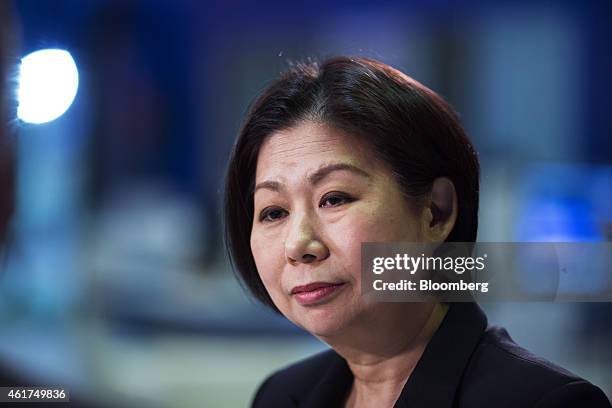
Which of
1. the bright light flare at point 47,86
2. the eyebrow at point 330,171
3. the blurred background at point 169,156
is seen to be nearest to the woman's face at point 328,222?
the eyebrow at point 330,171

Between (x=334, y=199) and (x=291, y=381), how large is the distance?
439 millimetres

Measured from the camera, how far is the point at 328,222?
1.46 m

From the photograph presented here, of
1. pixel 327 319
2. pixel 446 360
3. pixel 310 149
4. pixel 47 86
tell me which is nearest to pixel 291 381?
pixel 327 319

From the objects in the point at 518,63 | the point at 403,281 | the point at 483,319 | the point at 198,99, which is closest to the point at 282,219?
the point at 403,281

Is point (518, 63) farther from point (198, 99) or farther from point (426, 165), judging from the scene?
point (198, 99)

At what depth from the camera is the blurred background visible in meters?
1.81

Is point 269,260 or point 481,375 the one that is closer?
point 481,375

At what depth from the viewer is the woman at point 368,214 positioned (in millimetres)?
1435

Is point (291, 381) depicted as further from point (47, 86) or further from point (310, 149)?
point (47, 86)

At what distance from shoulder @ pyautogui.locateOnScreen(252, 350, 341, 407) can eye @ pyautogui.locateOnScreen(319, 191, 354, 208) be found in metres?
0.34

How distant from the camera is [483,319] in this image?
4.86 ft

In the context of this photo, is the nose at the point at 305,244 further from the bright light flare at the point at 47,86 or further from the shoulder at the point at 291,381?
the bright light flare at the point at 47,86

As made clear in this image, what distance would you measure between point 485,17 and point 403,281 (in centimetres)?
63

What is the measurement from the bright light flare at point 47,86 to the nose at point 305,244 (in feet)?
2.54
